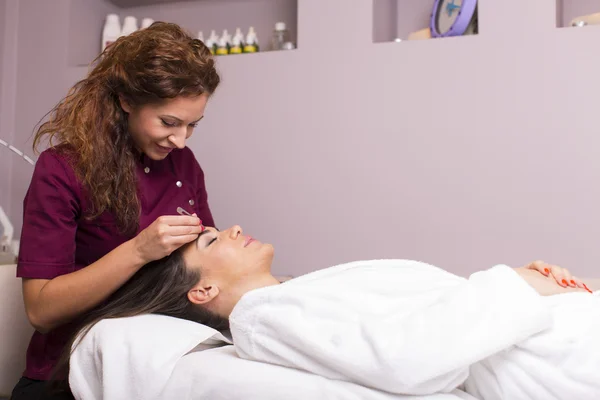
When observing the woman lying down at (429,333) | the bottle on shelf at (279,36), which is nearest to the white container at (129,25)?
the bottle on shelf at (279,36)

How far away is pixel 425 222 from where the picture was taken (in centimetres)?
208

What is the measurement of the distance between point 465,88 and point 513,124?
20cm

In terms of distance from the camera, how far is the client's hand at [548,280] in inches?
50.0

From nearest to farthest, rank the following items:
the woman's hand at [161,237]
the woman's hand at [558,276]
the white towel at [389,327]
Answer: the white towel at [389,327], the woman's hand at [161,237], the woman's hand at [558,276]

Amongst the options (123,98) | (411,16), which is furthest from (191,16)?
(123,98)

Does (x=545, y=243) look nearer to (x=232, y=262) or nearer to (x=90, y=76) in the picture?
(x=232, y=262)

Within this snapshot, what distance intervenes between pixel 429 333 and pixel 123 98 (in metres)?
0.91

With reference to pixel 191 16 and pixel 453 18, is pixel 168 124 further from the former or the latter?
pixel 191 16

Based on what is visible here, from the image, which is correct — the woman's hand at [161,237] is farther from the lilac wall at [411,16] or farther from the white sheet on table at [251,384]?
the lilac wall at [411,16]

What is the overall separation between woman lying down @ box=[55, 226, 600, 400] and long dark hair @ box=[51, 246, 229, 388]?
301 millimetres

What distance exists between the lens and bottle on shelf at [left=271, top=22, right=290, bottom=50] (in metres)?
2.40

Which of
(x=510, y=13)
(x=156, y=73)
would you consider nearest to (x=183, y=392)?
(x=156, y=73)

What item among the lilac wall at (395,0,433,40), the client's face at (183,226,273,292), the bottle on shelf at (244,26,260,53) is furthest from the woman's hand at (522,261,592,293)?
the bottle on shelf at (244,26,260,53)

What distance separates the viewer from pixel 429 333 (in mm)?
907
